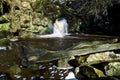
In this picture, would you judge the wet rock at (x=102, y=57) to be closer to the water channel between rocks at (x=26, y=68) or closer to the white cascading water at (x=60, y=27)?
the water channel between rocks at (x=26, y=68)

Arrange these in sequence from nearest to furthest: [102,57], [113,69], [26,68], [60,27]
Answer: [113,69], [26,68], [102,57], [60,27]

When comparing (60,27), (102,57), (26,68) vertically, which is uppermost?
(60,27)

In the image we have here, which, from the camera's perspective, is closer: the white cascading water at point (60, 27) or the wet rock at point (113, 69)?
the wet rock at point (113, 69)

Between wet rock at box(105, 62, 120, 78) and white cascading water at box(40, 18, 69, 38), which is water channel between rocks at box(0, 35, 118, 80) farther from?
white cascading water at box(40, 18, 69, 38)

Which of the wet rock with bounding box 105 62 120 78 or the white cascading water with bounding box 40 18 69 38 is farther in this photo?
the white cascading water with bounding box 40 18 69 38

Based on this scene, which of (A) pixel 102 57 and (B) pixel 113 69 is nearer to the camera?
(B) pixel 113 69

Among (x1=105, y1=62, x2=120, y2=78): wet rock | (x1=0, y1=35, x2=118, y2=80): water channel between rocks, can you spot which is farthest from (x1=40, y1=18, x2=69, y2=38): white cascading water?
(x1=105, y1=62, x2=120, y2=78): wet rock

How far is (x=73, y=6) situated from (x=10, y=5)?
4889 mm

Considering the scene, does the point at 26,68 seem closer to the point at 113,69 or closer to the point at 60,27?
the point at 113,69

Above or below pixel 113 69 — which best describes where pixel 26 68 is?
below

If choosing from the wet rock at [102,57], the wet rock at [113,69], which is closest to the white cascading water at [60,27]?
the wet rock at [102,57]

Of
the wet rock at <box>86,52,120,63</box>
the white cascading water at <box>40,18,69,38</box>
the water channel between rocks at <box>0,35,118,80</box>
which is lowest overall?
the water channel between rocks at <box>0,35,118,80</box>

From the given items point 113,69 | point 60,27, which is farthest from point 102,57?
point 60,27

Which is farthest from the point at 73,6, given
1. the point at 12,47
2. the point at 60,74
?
the point at 60,74
